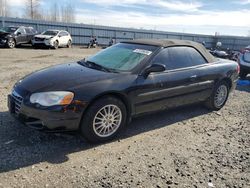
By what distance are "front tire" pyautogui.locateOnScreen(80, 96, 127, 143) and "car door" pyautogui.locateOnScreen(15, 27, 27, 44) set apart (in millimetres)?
17501

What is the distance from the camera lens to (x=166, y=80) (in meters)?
4.71

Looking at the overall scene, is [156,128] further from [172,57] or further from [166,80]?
[172,57]

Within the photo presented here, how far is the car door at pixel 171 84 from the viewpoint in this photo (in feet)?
14.7

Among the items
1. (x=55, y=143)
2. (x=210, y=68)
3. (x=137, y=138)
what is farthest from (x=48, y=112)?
(x=210, y=68)

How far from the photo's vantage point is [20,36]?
1975 centimetres

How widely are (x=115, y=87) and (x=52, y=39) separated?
59.0ft

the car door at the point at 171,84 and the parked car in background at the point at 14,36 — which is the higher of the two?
the parked car in background at the point at 14,36

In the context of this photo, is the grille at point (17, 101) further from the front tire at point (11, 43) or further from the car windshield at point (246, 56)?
the front tire at point (11, 43)

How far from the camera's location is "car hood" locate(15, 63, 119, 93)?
12.6 ft

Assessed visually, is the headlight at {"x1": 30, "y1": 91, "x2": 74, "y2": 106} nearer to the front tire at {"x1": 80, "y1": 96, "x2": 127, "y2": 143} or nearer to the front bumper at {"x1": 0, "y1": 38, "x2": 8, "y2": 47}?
the front tire at {"x1": 80, "y1": 96, "x2": 127, "y2": 143}

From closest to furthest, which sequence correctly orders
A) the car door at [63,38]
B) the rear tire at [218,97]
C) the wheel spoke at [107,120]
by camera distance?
the wheel spoke at [107,120] < the rear tire at [218,97] < the car door at [63,38]

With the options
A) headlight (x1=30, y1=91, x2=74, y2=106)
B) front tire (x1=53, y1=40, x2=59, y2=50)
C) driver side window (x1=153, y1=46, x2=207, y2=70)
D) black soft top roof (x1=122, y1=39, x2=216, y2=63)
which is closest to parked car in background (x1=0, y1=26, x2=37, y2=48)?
front tire (x1=53, y1=40, x2=59, y2=50)

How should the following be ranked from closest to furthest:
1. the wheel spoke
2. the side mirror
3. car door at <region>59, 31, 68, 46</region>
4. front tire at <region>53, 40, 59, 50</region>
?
1. the wheel spoke
2. the side mirror
3. front tire at <region>53, 40, 59, 50</region>
4. car door at <region>59, 31, 68, 46</region>

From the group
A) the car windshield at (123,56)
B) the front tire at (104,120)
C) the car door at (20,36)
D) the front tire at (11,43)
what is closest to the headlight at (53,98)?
the front tire at (104,120)
